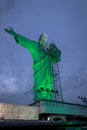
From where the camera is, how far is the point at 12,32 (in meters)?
46.7

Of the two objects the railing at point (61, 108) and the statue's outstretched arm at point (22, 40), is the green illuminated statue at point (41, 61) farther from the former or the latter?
the railing at point (61, 108)

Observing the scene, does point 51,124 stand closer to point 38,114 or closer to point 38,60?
point 38,114

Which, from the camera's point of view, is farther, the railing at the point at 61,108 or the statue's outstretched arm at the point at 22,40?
the statue's outstretched arm at the point at 22,40

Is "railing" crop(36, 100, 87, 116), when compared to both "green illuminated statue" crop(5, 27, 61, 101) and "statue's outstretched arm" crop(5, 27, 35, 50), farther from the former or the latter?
"statue's outstretched arm" crop(5, 27, 35, 50)

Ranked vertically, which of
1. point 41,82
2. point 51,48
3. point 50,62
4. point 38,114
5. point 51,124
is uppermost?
point 51,48

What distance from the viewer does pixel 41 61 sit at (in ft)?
162

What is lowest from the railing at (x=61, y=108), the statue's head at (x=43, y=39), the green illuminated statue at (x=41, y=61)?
the railing at (x=61, y=108)

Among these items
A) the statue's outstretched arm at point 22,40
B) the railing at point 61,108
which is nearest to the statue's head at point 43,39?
the statue's outstretched arm at point 22,40

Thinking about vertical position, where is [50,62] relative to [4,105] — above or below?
above

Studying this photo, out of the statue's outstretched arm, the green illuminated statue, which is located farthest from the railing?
the statue's outstretched arm

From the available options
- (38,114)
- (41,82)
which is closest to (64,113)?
(38,114)

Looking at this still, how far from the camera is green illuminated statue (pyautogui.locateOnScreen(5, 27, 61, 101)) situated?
46.8 metres

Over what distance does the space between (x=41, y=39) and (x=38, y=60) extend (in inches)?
259

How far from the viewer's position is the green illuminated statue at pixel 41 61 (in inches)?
1843
